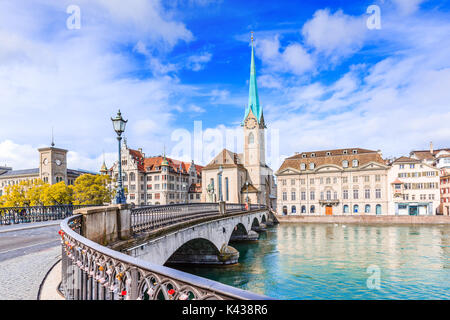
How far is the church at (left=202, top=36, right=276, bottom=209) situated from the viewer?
236 ft

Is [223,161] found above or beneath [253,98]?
beneath

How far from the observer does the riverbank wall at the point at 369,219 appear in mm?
52834

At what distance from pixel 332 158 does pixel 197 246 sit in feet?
167

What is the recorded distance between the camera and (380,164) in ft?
205

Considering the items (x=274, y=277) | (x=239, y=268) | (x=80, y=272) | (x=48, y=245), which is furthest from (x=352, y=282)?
(x=80, y=272)

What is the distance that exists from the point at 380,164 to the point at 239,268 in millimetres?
49145

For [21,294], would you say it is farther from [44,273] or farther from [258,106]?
[258,106]

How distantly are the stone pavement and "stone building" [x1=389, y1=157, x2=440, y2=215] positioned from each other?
6435cm

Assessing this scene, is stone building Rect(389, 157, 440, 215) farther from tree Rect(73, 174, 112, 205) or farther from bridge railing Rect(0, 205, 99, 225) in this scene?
bridge railing Rect(0, 205, 99, 225)

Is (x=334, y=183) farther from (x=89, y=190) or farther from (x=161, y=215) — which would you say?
(x=161, y=215)

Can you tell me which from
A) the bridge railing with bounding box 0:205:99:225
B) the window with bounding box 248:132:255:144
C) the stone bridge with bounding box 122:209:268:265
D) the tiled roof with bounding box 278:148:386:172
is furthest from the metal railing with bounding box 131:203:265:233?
the window with bounding box 248:132:255:144

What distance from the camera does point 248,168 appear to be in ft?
258

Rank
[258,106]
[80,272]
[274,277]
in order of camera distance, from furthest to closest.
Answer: [258,106] < [274,277] < [80,272]

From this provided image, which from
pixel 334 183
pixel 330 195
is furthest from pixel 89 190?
pixel 334 183
